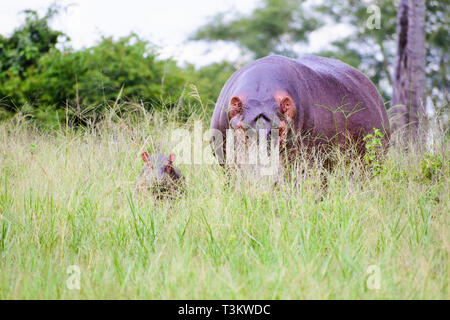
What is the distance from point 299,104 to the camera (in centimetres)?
450

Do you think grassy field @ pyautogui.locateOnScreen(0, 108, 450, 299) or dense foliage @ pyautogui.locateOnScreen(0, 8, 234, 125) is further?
Result: dense foliage @ pyautogui.locateOnScreen(0, 8, 234, 125)

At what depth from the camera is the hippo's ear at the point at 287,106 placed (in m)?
4.25

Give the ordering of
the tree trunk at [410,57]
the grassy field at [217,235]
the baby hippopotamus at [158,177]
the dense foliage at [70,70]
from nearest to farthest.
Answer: the grassy field at [217,235]
the baby hippopotamus at [158,177]
the dense foliage at [70,70]
the tree trunk at [410,57]

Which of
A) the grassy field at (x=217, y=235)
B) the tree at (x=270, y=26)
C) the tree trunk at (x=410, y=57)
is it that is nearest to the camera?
the grassy field at (x=217, y=235)

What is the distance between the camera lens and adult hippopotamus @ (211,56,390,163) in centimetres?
422

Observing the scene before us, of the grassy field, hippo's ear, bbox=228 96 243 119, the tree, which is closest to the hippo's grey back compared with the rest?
hippo's ear, bbox=228 96 243 119

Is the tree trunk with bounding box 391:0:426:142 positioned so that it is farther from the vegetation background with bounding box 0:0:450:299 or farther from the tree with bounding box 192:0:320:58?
the tree with bounding box 192:0:320:58

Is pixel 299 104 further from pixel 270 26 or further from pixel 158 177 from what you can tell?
pixel 270 26

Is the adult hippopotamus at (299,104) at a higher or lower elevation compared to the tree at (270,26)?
lower

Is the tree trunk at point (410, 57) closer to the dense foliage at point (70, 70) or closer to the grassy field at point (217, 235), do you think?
the dense foliage at point (70, 70)

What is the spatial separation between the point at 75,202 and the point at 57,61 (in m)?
6.11

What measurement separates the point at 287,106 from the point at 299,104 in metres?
0.26

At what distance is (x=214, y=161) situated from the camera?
193 inches

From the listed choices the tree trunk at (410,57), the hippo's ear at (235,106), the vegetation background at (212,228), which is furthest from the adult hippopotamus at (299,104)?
the tree trunk at (410,57)
